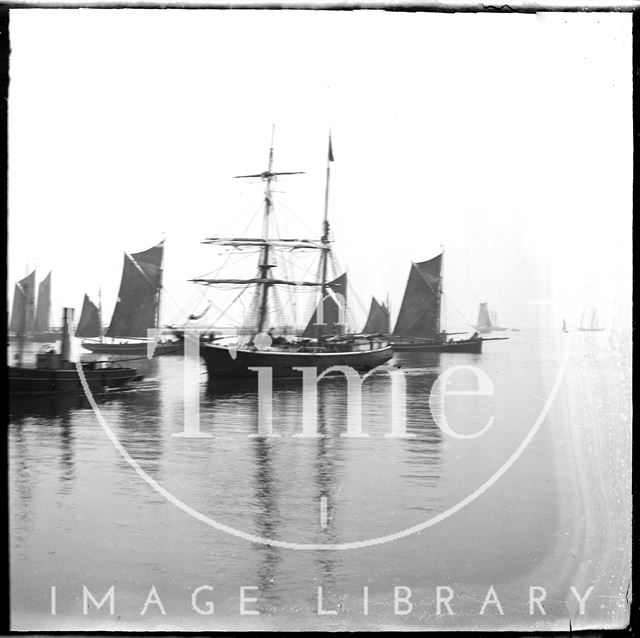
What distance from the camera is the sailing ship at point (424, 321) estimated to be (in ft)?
11.4

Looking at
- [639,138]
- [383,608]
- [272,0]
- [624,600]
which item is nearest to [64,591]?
[383,608]

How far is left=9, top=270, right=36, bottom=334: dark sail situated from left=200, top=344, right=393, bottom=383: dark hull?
897mm

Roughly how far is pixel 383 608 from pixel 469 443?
0.96m

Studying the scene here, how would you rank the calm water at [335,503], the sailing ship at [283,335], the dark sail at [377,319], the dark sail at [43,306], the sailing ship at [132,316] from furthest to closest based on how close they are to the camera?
the dark sail at [377,319] < the sailing ship at [283,335] < the sailing ship at [132,316] < the dark sail at [43,306] < the calm water at [335,503]

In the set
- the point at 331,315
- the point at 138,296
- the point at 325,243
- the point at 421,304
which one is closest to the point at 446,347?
the point at 421,304

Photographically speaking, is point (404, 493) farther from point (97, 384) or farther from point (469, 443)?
point (97, 384)

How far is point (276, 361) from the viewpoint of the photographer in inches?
130

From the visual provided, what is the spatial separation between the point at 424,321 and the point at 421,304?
0.22 meters

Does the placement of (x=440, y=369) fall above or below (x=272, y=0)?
below

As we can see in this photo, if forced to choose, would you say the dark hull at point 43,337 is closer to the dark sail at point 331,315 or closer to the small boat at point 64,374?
the small boat at point 64,374

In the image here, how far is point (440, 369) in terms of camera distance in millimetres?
3525

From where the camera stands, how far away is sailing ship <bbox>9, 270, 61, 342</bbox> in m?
3.12

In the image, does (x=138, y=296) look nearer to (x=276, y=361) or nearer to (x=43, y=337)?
(x=43, y=337)

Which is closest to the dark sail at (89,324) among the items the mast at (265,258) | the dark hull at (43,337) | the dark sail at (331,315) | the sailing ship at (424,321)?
the dark hull at (43,337)
